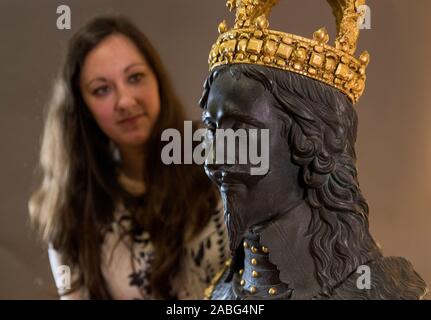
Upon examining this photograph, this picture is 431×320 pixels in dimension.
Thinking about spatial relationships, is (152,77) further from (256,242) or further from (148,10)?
(256,242)

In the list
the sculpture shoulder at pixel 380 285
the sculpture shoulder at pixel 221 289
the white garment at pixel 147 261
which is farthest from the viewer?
the white garment at pixel 147 261

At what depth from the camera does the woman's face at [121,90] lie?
2150 millimetres

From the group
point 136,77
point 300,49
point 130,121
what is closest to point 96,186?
point 130,121

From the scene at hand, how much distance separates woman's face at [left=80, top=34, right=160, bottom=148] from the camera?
2150 millimetres

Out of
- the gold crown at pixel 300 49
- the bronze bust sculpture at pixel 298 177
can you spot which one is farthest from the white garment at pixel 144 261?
the gold crown at pixel 300 49

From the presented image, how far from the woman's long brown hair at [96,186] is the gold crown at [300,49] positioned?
74 cm

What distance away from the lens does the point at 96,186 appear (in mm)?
2270

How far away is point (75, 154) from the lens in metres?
2.29

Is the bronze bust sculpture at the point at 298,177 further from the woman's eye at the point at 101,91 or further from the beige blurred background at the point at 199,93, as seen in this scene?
the woman's eye at the point at 101,91

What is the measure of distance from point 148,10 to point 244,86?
1.00 metres

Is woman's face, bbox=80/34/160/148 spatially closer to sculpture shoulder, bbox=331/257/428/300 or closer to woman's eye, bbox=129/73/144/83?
woman's eye, bbox=129/73/144/83

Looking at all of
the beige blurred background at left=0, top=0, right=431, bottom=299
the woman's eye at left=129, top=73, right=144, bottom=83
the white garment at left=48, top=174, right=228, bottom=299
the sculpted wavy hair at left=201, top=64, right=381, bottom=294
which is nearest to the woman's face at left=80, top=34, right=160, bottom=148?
the woman's eye at left=129, top=73, right=144, bottom=83
